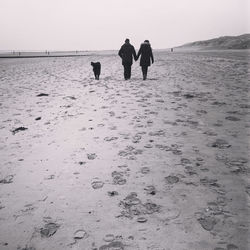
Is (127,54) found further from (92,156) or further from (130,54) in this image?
(92,156)

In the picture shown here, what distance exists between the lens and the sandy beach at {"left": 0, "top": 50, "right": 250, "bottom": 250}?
290 centimetres

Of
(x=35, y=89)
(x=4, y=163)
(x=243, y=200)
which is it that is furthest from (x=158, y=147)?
(x=35, y=89)

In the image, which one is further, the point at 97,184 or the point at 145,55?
the point at 145,55

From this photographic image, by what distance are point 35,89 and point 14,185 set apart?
730 cm

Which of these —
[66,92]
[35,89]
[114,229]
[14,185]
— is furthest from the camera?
[35,89]

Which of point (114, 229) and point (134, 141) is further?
point (134, 141)

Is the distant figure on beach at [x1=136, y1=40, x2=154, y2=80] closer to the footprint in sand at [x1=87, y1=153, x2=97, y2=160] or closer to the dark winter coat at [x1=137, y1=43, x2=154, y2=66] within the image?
the dark winter coat at [x1=137, y1=43, x2=154, y2=66]

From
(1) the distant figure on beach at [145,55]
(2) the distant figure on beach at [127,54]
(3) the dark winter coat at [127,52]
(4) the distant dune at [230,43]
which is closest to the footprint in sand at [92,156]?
(1) the distant figure on beach at [145,55]

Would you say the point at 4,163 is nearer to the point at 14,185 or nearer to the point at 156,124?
the point at 14,185

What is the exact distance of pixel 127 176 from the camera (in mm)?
3988

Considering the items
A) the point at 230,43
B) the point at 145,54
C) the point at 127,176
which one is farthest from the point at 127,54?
the point at 230,43

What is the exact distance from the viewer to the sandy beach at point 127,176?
114 inches

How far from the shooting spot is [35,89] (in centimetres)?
1068

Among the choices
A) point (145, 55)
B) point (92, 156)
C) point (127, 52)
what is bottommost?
point (92, 156)
